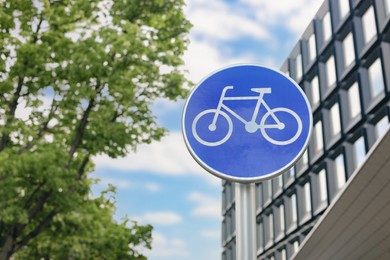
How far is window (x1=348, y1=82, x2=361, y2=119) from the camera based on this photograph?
26953 millimetres

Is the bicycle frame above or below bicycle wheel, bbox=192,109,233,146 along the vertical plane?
above

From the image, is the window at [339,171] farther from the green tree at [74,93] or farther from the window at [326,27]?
the green tree at [74,93]

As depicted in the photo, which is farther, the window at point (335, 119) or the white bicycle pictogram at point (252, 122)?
the window at point (335, 119)

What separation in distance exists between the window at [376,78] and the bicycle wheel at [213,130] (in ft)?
73.5

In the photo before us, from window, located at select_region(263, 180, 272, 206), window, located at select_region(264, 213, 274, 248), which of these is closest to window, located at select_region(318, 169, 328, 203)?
window, located at select_region(264, 213, 274, 248)

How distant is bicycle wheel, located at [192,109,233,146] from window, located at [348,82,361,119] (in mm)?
24903

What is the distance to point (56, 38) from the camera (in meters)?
14.7

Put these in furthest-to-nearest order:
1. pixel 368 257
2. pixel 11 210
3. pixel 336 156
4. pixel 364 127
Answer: pixel 336 156 < pixel 364 127 < pixel 368 257 < pixel 11 210

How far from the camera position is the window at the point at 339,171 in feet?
93.6

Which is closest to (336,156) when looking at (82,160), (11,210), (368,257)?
(368,257)

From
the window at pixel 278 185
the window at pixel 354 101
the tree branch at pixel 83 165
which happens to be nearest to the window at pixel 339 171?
the window at pixel 354 101

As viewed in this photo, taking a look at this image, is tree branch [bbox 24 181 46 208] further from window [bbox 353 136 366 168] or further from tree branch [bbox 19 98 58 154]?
window [bbox 353 136 366 168]

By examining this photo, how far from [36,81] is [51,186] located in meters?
2.82

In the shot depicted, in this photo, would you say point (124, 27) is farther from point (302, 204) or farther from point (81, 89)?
point (302, 204)
